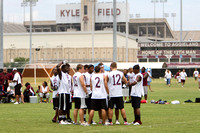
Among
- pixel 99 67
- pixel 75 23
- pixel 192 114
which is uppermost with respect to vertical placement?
pixel 75 23

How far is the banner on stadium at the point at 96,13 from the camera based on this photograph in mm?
150625

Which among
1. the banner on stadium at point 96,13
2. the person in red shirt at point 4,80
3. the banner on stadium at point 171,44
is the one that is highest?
the banner on stadium at point 96,13

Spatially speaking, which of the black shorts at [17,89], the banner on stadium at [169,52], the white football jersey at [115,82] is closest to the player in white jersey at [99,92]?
the white football jersey at [115,82]

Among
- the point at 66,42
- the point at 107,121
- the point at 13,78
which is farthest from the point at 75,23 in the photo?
the point at 107,121

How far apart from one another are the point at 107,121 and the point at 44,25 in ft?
499

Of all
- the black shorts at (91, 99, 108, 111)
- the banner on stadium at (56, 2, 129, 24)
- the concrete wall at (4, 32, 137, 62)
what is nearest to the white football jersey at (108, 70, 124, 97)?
the black shorts at (91, 99, 108, 111)

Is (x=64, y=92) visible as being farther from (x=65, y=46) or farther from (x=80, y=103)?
(x=65, y=46)

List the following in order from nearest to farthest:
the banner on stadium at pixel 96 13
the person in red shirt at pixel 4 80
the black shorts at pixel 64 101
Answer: the black shorts at pixel 64 101, the person in red shirt at pixel 4 80, the banner on stadium at pixel 96 13

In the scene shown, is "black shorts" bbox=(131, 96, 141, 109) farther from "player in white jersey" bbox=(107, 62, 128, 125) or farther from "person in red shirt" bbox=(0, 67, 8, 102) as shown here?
"person in red shirt" bbox=(0, 67, 8, 102)

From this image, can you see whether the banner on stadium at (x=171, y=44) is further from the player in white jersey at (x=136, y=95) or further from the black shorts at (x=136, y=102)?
the black shorts at (x=136, y=102)

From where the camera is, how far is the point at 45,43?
123062 millimetres

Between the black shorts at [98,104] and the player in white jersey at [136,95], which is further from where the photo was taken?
the player in white jersey at [136,95]

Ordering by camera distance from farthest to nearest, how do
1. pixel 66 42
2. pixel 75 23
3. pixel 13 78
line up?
pixel 75 23 → pixel 66 42 → pixel 13 78

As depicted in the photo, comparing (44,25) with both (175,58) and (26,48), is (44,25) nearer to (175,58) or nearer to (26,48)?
(26,48)
